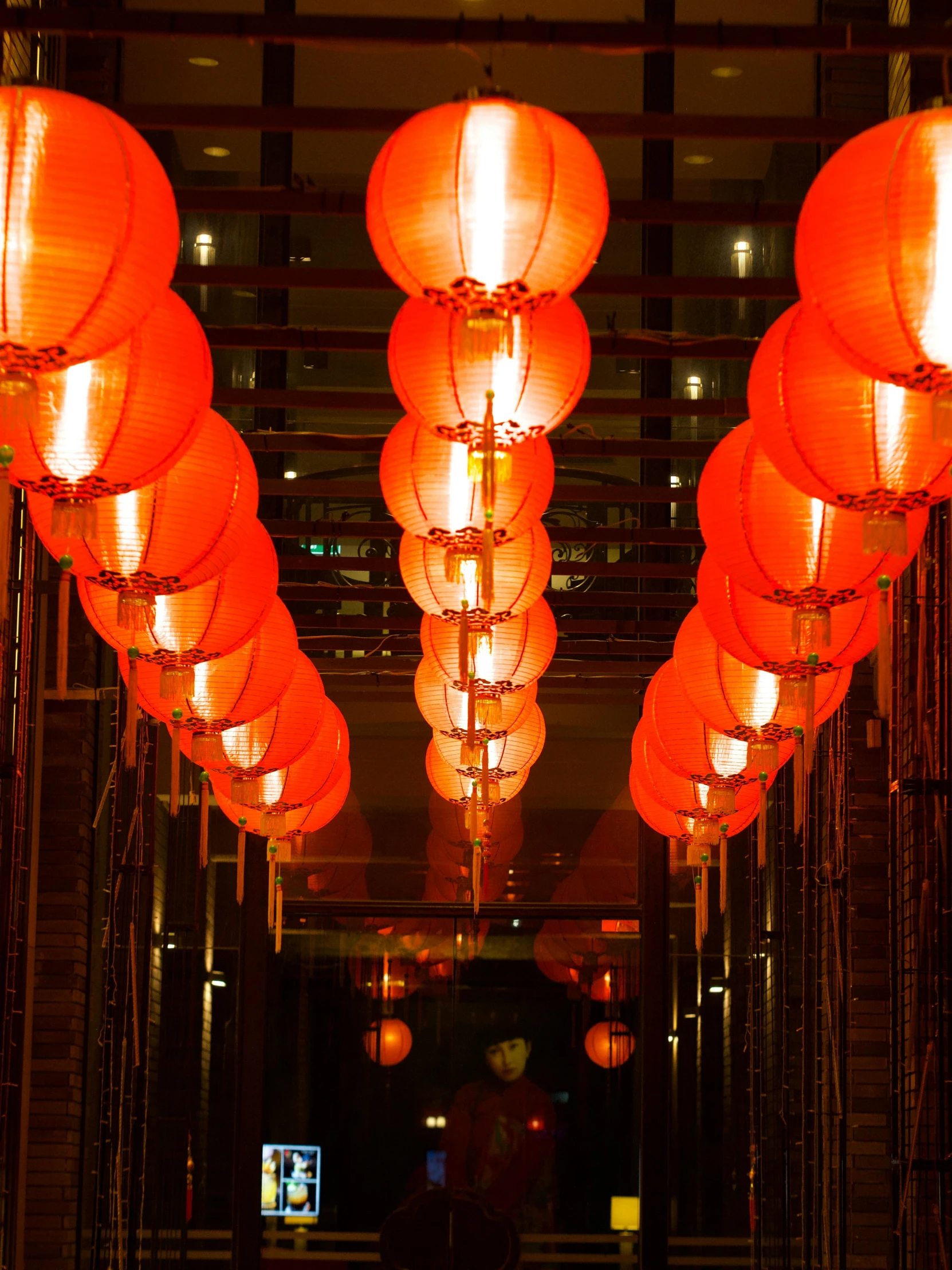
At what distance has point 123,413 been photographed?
323 cm

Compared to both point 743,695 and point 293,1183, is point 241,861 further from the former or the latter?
point 293,1183

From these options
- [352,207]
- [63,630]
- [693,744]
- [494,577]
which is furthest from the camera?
[693,744]

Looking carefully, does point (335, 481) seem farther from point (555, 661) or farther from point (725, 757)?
point (555, 661)

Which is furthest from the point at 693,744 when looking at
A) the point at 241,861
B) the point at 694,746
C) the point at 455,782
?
the point at 241,861

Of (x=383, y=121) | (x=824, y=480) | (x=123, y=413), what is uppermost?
(x=383, y=121)

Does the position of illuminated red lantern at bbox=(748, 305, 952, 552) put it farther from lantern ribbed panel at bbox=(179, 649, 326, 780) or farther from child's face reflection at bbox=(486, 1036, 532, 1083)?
child's face reflection at bbox=(486, 1036, 532, 1083)

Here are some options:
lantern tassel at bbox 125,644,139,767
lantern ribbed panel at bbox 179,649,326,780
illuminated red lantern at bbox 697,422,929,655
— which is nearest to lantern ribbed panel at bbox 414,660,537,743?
lantern ribbed panel at bbox 179,649,326,780

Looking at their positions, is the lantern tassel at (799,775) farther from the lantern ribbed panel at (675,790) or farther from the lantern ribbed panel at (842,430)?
the lantern ribbed panel at (842,430)

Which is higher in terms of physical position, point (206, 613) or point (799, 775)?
point (206, 613)

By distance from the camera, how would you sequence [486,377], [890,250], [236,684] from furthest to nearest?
[236,684] → [486,377] → [890,250]

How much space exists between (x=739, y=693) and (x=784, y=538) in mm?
1220

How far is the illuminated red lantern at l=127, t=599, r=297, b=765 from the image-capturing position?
15.8 ft

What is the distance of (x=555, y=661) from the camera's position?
8211 mm

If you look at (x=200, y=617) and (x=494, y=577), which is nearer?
(x=200, y=617)
